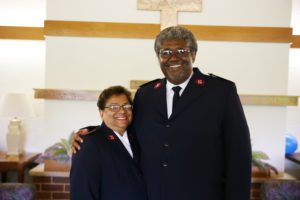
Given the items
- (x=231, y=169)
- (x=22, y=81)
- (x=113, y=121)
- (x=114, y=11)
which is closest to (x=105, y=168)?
(x=113, y=121)

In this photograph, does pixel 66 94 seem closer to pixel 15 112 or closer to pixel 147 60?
pixel 15 112

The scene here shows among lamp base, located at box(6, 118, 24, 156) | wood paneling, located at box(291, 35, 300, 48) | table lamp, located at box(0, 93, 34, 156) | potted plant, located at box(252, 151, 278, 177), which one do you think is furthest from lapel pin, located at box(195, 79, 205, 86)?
wood paneling, located at box(291, 35, 300, 48)

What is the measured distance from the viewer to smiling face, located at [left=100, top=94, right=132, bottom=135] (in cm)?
146

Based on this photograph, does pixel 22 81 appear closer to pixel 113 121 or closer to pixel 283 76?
pixel 113 121

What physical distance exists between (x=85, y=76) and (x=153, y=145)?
1.61 meters

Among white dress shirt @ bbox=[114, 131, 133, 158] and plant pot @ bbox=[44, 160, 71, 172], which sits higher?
white dress shirt @ bbox=[114, 131, 133, 158]

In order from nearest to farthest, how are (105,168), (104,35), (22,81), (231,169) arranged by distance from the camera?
(231,169), (105,168), (104,35), (22,81)

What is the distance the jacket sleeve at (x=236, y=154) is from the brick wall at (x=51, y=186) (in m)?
1.76

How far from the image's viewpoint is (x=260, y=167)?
2.64 meters

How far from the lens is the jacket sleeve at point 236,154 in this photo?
126cm

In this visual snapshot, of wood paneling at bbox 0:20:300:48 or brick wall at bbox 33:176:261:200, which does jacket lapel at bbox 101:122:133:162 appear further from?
wood paneling at bbox 0:20:300:48

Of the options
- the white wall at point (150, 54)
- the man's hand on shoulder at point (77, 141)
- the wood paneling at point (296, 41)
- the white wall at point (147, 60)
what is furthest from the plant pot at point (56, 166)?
the wood paneling at point (296, 41)

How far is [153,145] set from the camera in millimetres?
1396

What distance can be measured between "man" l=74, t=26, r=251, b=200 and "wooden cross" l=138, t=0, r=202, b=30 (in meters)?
1.49
